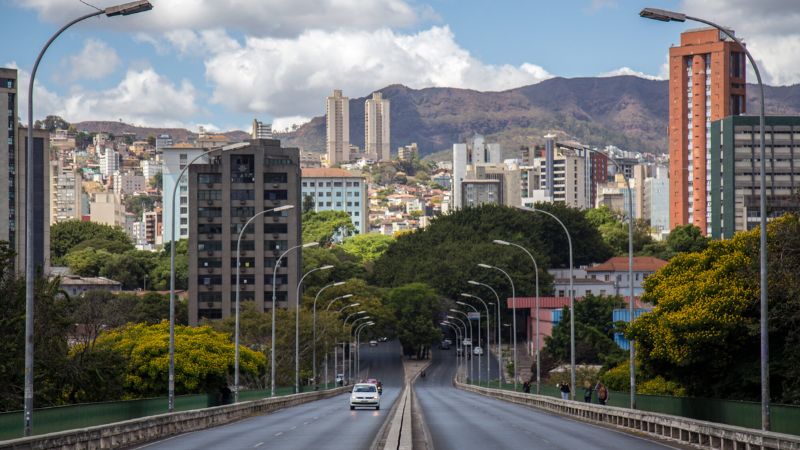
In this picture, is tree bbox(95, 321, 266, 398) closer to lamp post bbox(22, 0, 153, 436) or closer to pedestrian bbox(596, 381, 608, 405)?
pedestrian bbox(596, 381, 608, 405)

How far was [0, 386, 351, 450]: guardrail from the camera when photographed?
105 ft

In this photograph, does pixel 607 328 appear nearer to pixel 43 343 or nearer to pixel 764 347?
pixel 43 343

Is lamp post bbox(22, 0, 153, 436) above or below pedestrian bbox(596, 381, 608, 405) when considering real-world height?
above

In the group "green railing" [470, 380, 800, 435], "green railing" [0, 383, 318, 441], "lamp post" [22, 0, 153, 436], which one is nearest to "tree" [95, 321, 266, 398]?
"green railing" [0, 383, 318, 441]

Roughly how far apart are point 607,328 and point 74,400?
253ft

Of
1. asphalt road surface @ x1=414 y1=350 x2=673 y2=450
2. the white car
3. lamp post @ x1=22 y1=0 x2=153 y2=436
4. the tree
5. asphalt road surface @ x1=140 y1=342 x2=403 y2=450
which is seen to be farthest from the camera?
the white car

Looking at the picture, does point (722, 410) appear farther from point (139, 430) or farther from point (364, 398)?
point (364, 398)

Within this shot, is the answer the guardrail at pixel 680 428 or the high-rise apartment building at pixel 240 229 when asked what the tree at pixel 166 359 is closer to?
the guardrail at pixel 680 428

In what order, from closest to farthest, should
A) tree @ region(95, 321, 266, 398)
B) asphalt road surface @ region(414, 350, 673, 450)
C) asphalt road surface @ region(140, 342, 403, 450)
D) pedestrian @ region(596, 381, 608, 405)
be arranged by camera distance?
asphalt road surface @ region(414, 350, 673, 450), asphalt road surface @ region(140, 342, 403, 450), pedestrian @ region(596, 381, 608, 405), tree @ region(95, 321, 266, 398)

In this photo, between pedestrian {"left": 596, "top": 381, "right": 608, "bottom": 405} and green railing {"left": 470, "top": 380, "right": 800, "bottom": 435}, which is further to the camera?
pedestrian {"left": 596, "top": 381, "right": 608, "bottom": 405}

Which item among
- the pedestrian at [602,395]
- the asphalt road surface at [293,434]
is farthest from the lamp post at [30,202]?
the pedestrian at [602,395]

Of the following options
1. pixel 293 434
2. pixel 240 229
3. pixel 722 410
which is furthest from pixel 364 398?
pixel 240 229

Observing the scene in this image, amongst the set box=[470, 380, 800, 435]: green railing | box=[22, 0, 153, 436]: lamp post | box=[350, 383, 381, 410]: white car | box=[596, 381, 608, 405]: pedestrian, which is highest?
box=[22, 0, 153, 436]: lamp post

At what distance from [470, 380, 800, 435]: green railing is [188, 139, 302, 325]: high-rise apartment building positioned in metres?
114
